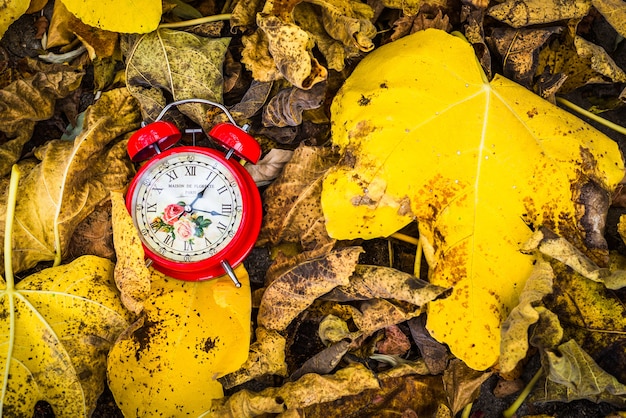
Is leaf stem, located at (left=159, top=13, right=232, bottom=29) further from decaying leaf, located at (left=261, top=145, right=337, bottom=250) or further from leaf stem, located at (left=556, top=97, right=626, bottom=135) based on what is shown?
leaf stem, located at (left=556, top=97, right=626, bottom=135)

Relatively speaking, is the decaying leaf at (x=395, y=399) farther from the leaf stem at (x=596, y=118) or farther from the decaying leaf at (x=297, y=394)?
the leaf stem at (x=596, y=118)

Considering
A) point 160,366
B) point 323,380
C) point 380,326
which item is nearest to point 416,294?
point 380,326

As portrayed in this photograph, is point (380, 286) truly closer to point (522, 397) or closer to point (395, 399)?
point (395, 399)

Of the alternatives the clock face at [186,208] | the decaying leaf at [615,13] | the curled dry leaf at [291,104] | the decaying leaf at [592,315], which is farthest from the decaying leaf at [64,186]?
the decaying leaf at [615,13]

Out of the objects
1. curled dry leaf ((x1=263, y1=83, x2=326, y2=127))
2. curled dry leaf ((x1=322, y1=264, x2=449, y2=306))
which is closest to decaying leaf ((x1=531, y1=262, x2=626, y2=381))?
curled dry leaf ((x1=322, y1=264, x2=449, y2=306))

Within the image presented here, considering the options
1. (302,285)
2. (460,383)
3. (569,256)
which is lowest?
(460,383)

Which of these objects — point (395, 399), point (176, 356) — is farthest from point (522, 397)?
point (176, 356)
